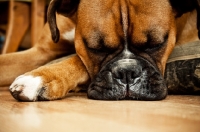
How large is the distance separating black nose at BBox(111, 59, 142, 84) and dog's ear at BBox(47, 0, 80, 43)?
0.40m

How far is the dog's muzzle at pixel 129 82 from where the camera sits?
1.50 m

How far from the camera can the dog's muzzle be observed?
1.50m

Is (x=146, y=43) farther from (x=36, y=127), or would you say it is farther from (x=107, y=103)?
(x=36, y=127)

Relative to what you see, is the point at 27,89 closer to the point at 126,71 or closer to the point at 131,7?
the point at 126,71

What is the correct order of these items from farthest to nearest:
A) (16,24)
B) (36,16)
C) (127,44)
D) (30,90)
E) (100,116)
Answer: (16,24)
(36,16)
(127,44)
(30,90)
(100,116)

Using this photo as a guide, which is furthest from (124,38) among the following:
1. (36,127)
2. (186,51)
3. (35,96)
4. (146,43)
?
(36,127)

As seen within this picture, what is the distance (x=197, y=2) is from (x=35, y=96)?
0.76 metres

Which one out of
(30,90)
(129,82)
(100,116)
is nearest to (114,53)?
(129,82)

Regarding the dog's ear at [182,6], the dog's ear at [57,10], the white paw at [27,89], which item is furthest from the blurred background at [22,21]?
the white paw at [27,89]

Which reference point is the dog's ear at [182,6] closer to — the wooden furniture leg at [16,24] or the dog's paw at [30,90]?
the dog's paw at [30,90]

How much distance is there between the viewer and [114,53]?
164 centimetres

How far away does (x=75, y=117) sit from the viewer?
1101 millimetres

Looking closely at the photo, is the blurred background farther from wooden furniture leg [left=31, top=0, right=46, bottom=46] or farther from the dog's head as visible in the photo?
the dog's head

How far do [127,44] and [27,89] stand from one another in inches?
17.8
